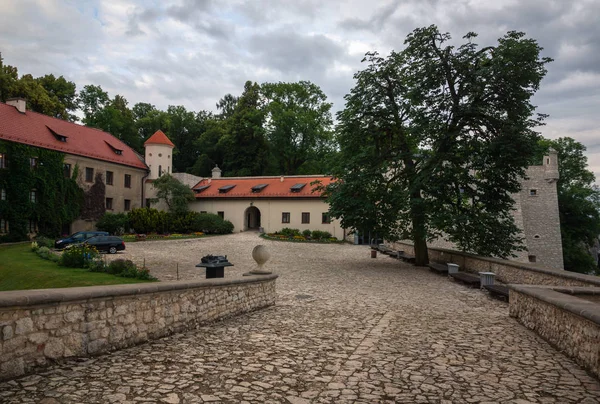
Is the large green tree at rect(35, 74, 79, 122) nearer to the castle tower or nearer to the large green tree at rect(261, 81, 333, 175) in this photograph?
the castle tower

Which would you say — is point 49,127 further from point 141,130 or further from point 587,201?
point 587,201

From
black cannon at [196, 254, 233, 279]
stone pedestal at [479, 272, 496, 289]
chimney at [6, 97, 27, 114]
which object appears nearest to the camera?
black cannon at [196, 254, 233, 279]

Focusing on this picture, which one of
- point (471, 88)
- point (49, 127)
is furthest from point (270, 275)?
point (49, 127)

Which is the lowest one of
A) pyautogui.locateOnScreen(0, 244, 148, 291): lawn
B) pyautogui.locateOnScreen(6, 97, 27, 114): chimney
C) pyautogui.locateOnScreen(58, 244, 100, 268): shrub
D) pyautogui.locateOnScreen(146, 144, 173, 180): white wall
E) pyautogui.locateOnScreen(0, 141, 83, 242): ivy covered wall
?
pyautogui.locateOnScreen(0, 244, 148, 291): lawn

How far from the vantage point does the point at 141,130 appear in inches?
2189

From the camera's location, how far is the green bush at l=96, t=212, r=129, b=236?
109ft

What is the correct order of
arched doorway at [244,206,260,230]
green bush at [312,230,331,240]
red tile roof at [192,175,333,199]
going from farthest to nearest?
arched doorway at [244,206,260,230] < red tile roof at [192,175,333,199] < green bush at [312,230,331,240]

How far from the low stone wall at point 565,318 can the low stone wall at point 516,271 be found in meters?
2.36

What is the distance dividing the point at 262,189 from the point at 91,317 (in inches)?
1408

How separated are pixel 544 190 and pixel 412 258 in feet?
84.7

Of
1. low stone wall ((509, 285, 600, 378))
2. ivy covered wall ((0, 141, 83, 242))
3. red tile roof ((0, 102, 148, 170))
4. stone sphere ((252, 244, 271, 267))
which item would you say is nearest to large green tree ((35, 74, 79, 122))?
red tile roof ((0, 102, 148, 170))

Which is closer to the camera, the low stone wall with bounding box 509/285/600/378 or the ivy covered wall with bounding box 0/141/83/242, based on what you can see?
the low stone wall with bounding box 509/285/600/378

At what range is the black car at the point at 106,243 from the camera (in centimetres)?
2331

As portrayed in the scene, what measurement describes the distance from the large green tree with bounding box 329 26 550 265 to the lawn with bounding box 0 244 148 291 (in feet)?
34.5
